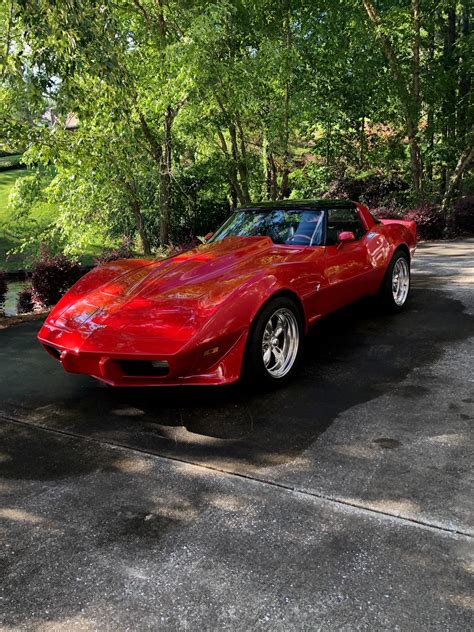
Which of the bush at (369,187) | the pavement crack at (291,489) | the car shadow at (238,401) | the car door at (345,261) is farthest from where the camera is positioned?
the bush at (369,187)

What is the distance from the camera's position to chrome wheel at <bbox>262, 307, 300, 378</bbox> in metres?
3.93

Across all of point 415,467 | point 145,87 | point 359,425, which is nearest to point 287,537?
point 415,467

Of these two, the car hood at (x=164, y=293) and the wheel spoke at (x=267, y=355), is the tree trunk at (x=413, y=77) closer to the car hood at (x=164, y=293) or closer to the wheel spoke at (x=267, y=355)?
the car hood at (x=164, y=293)

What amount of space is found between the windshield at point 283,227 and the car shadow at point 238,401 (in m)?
1.02

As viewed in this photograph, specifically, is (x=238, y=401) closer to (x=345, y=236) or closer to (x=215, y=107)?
(x=345, y=236)

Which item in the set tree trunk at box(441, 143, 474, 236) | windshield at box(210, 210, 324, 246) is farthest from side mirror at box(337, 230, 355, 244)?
tree trunk at box(441, 143, 474, 236)

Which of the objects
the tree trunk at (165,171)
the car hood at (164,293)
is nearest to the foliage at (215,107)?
the tree trunk at (165,171)

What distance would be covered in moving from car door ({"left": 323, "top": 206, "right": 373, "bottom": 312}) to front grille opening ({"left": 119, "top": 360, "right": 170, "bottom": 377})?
174cm

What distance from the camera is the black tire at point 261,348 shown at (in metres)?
3.66

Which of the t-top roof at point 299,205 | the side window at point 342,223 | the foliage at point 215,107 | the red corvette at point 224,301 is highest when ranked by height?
the foliage at point 215,107

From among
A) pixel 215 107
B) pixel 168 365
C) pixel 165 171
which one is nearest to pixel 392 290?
pixel 168 365

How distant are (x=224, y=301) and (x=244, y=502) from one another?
1.46 meters

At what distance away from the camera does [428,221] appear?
13.1 meters

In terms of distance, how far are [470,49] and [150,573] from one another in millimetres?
14304
